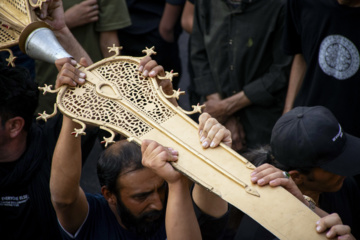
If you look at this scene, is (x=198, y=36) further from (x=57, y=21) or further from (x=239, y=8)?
(x=57, y=21)

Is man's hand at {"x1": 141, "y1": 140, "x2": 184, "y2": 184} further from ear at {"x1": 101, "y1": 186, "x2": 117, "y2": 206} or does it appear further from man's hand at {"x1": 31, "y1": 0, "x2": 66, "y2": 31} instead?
man's hand at {"x1": 31, "y1": 0, "x2": 66, "y2": 31}

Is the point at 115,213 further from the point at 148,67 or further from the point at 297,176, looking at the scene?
the point at 297,176

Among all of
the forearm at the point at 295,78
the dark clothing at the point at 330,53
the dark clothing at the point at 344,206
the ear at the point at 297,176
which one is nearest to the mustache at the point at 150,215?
the dark clothing at the point at 344,206

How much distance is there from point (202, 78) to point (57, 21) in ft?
5.13

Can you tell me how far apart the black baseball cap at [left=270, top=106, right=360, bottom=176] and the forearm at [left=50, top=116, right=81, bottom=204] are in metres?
0.97

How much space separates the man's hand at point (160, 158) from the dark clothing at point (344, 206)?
59 cm

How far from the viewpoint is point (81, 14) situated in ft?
13.1

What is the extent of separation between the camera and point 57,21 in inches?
120

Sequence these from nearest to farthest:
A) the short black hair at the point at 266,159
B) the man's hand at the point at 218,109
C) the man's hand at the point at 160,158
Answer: the man's hand at the point at 160,158 → the short black hair at the point at 266,159 → the man's hand at the point at 218,109

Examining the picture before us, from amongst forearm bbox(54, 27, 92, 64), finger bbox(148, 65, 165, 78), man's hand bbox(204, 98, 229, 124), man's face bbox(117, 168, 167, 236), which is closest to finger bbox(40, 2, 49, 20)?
forearm bbox(54, 27, 92, 64)

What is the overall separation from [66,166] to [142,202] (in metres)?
0.43

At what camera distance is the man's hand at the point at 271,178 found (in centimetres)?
211

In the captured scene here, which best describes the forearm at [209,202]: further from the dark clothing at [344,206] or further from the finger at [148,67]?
the finger at [148,67]

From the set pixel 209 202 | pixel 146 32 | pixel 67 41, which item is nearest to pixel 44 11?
pixel 67 41
